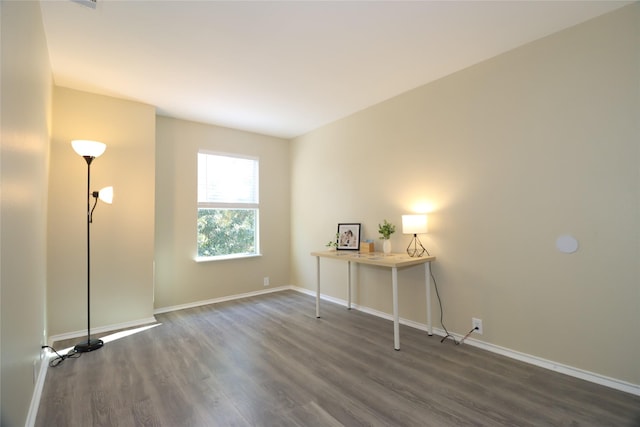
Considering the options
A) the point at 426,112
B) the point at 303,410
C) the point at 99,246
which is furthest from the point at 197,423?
the point at 426,112

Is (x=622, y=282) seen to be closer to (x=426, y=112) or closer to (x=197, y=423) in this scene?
(x=426, y=112)

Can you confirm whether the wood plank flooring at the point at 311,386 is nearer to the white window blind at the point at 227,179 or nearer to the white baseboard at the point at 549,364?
the white baseboard at the point at 549,364

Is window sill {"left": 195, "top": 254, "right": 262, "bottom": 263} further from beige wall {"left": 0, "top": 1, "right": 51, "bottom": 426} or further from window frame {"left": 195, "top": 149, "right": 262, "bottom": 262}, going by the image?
beige wall {"left": 0, "top": 1, "right": 51, "bottom": 426}

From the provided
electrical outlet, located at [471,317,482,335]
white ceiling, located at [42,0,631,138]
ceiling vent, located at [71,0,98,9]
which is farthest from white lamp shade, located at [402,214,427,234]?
ceiling vent, located at [71,0,98,9]

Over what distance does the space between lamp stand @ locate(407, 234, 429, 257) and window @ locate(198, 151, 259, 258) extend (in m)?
2.69

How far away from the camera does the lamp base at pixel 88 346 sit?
2.82 metres

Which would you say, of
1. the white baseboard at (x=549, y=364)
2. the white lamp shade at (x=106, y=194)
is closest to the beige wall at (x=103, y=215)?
the white lamp shade at (x=106, y=194)

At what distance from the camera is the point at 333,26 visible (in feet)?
7.52

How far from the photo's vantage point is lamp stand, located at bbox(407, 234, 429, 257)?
3314mm

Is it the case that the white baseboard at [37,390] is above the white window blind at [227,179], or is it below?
below

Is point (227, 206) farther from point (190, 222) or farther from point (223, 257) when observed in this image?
point (223, 257)

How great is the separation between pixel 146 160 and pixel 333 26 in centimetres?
278

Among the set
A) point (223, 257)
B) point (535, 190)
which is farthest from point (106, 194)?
point (535, 190)

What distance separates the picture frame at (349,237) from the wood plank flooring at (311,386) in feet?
3.82
